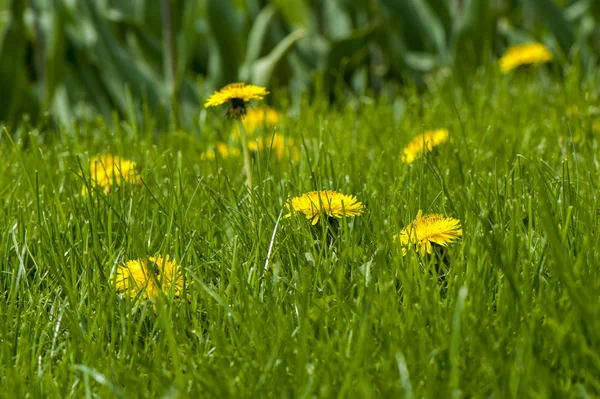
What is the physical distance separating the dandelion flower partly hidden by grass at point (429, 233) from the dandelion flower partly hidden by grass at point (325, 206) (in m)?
0.10

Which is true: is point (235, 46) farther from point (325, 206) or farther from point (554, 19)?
point (325, 206)

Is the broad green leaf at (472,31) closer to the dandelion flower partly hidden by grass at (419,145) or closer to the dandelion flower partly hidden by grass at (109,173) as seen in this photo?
the dandelion flower partly hidden by grass at (419,145)

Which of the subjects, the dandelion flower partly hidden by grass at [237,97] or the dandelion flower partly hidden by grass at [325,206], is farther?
the dandelion flower partly hidden by grass at [237,97]

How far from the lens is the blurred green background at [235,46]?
9.55 feet

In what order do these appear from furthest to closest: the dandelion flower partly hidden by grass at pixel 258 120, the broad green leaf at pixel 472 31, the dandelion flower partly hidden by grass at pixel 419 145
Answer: the broad green leaf at pixel 472 31, the dandelion flower partly hidden by grass at pixel 258 120, the dandelion flower partly hidden by grass at pixel 419 145

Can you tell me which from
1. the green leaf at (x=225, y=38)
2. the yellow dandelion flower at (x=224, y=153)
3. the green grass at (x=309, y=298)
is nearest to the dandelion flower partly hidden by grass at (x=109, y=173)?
the green grass at (x=309, y=298)

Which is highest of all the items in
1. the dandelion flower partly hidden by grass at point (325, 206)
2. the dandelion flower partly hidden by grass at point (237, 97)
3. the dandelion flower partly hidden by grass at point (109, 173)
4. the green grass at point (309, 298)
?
the dandelion flower partly hidden by grass at point (237, 97)

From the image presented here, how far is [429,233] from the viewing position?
111 cm

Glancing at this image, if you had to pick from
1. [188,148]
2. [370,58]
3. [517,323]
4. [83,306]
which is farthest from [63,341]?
[370,58]

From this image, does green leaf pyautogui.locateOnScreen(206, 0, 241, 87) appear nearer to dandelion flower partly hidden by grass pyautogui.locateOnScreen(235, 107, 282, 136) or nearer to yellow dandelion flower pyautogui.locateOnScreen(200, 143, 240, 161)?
dandelion flower partly hidden by grass pyautogui.locateOnScreen(235, 107, 282, 136)

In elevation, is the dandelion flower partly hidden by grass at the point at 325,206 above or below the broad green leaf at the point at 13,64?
below

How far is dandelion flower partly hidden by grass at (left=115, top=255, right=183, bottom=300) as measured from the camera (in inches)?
42.4

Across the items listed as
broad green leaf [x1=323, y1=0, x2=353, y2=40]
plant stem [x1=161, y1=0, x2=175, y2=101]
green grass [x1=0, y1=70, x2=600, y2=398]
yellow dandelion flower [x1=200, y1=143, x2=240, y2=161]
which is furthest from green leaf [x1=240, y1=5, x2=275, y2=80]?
green grass [x1=0, y1=70, x2=600, y2=398]

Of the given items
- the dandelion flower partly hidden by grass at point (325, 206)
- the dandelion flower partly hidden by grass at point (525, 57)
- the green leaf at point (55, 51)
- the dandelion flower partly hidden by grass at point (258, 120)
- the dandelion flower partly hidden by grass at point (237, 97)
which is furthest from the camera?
the green leaf at point (55, 51)
